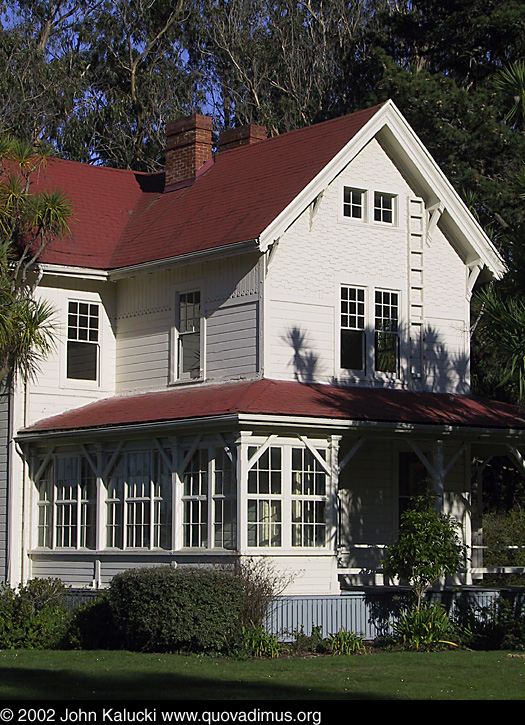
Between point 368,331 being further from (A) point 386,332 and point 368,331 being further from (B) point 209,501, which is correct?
(B) point 209,501

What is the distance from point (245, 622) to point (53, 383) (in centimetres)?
871

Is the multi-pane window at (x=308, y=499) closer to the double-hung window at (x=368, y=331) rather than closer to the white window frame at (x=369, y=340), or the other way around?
the white window frame at (x=369, y=340)

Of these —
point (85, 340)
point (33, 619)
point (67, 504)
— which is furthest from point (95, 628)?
point (85, 340)

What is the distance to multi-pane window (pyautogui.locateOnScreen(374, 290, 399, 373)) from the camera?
2625 cm

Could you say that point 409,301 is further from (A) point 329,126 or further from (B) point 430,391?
(A) point 329,126

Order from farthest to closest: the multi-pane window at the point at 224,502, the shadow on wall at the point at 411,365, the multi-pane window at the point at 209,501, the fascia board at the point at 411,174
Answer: the shadow on wall at the point at 411,365, the fascia board at the point at 411,174, the multi-pane window at the point at 209,501, the multi-pane window at the point at 224,502

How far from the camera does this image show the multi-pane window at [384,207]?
26641 mm

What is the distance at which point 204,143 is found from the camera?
2969cm

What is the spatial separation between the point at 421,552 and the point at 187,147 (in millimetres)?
12439

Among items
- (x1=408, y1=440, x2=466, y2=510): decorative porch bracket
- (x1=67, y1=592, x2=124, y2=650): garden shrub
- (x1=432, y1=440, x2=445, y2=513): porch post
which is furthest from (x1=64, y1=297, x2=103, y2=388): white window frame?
(x1=432, y1=440, x2=445, y2=513): porch post

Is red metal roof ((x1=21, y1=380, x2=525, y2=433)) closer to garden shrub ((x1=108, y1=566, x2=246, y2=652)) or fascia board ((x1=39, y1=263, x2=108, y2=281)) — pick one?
fascia board ((x1=39, y1=263, x2=108, y2=281))

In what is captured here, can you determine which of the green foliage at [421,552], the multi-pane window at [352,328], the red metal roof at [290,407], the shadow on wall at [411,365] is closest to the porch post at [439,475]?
the red metal roof at [290,407]

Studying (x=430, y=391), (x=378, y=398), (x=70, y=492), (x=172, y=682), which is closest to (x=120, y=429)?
(x=70, y=492)

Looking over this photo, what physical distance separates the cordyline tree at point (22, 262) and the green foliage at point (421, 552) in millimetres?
8241
